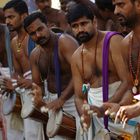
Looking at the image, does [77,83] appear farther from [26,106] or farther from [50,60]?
[26,106]

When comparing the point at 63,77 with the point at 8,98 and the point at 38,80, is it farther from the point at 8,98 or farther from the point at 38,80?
the point at 8,98

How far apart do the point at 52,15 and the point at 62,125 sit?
7.02 ft

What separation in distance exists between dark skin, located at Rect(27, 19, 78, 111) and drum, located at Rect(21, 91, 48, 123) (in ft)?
0.71

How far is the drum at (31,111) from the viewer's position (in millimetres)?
5945

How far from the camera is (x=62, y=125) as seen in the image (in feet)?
17.8

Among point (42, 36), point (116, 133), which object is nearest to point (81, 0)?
point (42, 36)

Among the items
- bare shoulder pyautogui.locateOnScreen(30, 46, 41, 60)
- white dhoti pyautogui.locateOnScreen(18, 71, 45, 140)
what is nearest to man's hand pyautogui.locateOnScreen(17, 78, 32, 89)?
white dhoti pyautogui.locateOnScreen(18, 71, 45, 140)

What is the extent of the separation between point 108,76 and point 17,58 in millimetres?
2198

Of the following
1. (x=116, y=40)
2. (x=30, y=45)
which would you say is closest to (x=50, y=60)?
(x=30, y=45)

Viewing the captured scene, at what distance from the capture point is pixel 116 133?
4883mm

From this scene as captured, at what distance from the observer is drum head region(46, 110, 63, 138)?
5.47 m

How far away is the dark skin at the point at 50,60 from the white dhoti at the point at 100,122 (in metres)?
0.63

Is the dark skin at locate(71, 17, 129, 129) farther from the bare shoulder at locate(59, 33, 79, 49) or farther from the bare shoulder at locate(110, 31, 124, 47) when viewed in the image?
the bare shoulder at locate(59, 33, 79, 49)

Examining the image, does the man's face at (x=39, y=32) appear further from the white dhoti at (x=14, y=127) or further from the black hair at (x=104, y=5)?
the white dhoti at (x=14, y=127)
